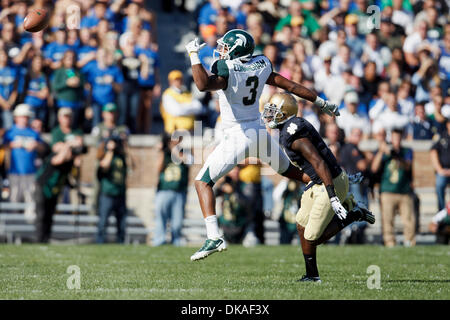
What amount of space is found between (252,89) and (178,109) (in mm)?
6397

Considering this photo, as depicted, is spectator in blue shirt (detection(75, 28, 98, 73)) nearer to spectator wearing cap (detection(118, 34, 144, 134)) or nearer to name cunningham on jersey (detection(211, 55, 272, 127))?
spectator wearing cap (detection(118, 34, 144, 134))

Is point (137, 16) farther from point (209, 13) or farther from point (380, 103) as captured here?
point (380, 103)

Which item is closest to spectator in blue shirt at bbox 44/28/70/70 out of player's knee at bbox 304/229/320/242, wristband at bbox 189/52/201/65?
wristband at bbox 189/52/201/65

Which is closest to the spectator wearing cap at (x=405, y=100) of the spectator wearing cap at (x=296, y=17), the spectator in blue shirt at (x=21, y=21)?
the spectator wearing cap at (x=296, y=17)

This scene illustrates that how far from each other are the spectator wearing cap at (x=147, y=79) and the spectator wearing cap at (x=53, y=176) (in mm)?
1899

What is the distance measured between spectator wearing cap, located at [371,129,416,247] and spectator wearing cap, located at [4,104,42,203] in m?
5.14

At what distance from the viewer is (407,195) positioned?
556 inches

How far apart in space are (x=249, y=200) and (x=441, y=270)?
4.67m

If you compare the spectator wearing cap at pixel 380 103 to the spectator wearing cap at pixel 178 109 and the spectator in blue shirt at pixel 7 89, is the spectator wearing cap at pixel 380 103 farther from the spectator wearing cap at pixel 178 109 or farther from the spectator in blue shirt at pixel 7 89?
the spectator in blue shirt at pixel 7 89

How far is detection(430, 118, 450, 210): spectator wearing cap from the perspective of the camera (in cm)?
1443

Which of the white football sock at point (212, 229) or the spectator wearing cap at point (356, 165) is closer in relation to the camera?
the white football sock at point (212, 229)

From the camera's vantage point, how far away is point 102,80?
50.4 feet

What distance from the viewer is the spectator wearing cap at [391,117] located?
1525 cm
